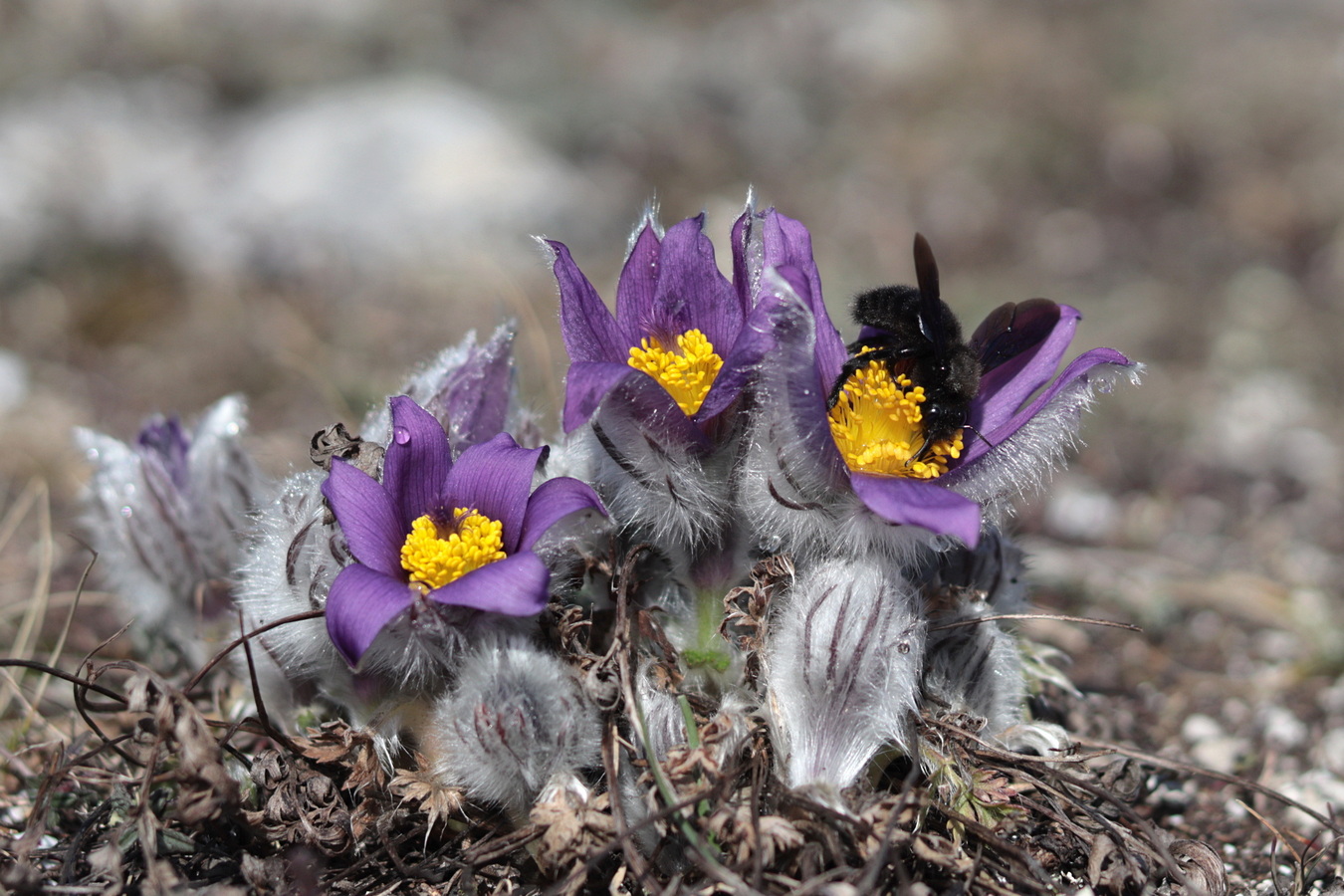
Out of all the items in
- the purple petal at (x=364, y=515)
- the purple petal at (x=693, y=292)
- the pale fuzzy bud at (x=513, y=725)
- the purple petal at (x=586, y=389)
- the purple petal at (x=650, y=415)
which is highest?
the purple petal at (x=693, y=292)

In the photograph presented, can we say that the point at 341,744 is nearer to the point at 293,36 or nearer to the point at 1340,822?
the point at 1340,822

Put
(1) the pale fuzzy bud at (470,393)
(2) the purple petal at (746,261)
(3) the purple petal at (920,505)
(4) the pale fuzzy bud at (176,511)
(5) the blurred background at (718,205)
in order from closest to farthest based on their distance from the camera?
(3) the purple petal at (920,505) < (2) the purple petal at (746,261) < (1) the pale fuzzy bud at (470,393) < (4) the pale fuzzy bud at (176,511) < (5) the blurred background at (718,205)

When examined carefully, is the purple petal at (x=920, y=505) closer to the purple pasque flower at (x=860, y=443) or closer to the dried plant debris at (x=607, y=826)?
the purple pasque flower at (x=860, y=443)

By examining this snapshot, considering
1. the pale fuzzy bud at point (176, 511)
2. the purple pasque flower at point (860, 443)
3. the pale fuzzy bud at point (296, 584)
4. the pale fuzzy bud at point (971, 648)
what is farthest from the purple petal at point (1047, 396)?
the pale fuzzy bud at point (176, 511)

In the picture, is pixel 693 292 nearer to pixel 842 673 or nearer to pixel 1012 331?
pixel 1012 331

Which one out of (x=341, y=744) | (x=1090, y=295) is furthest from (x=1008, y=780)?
(x=1090, y=295)

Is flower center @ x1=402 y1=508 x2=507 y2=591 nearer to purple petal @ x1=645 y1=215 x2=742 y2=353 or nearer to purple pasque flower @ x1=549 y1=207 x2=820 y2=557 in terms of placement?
purple pasque flower @ x1=549 y1=207 x2=820 y2=557
